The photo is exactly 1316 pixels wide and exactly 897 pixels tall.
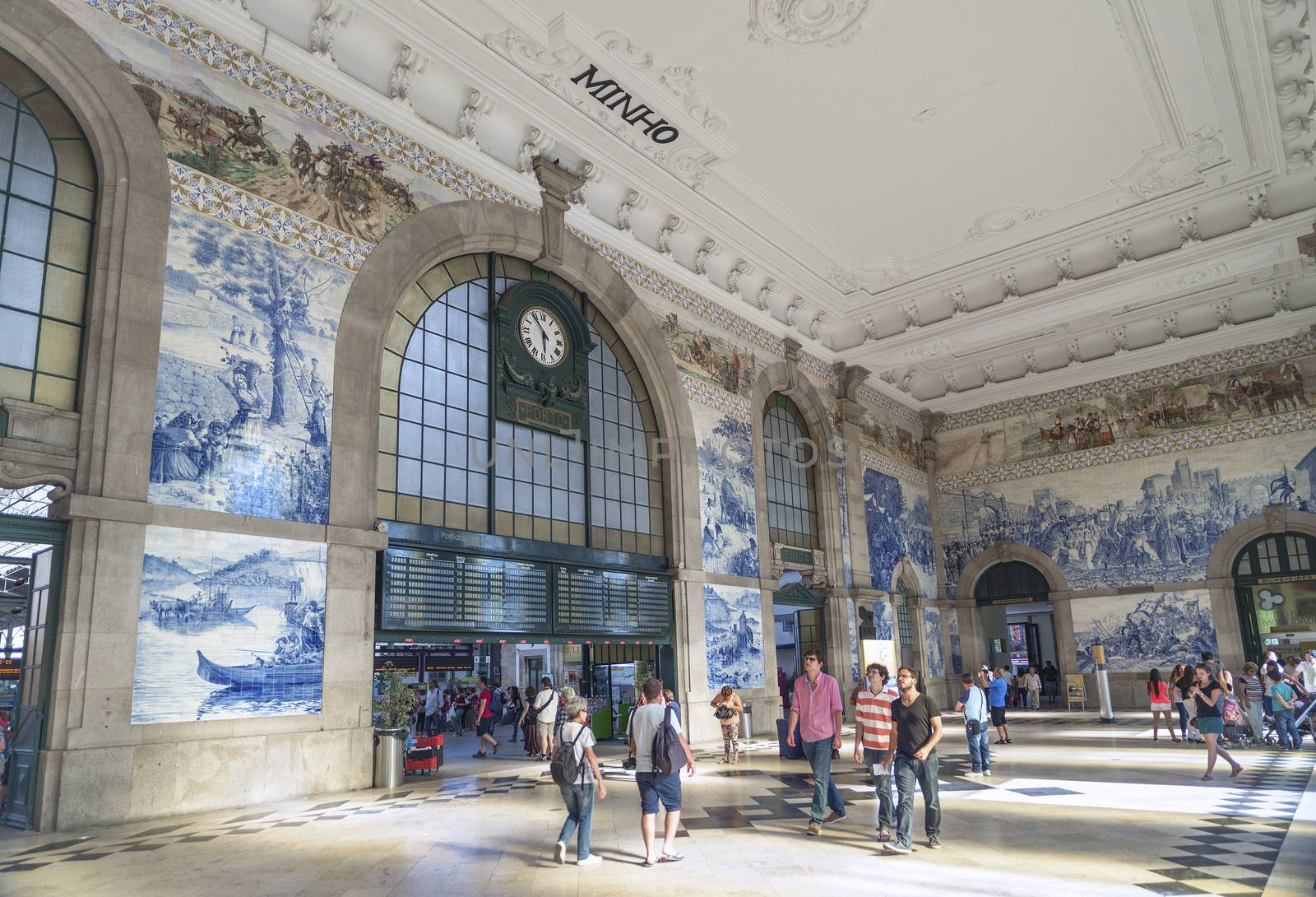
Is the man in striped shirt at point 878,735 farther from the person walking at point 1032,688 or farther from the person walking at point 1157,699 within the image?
the person walking at point 1032,688

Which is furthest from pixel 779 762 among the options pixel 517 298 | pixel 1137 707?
pixel 1137 707

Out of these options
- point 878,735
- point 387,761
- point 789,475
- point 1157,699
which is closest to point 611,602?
point 387,761

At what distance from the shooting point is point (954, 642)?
2581 centimetres

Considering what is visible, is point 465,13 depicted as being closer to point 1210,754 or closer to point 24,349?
point 24,349

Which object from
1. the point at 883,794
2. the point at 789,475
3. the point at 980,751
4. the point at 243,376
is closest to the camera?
the point at 883,794

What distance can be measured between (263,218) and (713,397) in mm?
9688

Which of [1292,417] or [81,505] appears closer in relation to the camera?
[81,505]

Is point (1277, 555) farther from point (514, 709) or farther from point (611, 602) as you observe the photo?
point (514, 709)

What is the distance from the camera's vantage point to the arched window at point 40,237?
8.64 m

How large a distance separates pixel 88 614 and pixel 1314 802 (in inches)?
471

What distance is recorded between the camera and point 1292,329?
71.5 feet

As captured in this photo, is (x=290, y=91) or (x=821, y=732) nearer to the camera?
(x=821, y=732)

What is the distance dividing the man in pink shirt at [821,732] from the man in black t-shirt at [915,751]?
611 mm

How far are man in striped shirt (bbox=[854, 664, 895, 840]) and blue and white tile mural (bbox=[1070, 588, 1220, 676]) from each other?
1792cm
